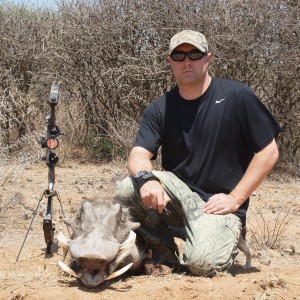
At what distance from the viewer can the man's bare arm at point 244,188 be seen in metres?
4.71

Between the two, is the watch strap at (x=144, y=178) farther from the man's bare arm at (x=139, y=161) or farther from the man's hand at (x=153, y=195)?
the man's bare arm at (x=139, y=161)

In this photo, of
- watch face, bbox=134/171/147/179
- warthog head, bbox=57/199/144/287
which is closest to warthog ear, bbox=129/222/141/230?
warthog head, bbox=57/199/144/287

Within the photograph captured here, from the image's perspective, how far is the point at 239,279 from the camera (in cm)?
447

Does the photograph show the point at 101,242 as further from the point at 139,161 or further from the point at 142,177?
the point at 139,161

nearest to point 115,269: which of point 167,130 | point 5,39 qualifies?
point 167,130

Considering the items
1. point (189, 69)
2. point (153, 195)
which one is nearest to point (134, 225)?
point (153, 195)

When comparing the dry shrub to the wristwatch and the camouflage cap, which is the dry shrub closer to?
the wristwatch

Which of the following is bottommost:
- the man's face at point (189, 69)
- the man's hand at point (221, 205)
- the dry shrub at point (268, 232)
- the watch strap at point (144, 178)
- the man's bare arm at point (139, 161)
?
the dry shrub at point (268, 232)

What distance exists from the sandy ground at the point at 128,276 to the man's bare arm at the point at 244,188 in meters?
0.49

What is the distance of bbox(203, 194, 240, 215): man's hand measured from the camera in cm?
471

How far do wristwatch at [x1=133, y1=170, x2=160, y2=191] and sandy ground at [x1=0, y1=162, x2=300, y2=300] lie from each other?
48cm

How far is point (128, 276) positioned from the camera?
4.66 m

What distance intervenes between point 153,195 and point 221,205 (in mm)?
547

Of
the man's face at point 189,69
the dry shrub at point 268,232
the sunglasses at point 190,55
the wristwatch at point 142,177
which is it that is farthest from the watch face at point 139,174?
the dry shrub at point 268,232
